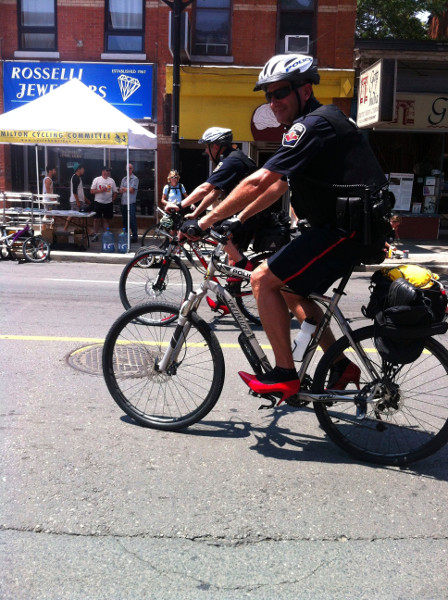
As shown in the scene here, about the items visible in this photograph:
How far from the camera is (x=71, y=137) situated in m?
12.3

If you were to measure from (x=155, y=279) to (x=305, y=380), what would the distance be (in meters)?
3.27

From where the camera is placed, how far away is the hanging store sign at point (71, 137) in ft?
40.2

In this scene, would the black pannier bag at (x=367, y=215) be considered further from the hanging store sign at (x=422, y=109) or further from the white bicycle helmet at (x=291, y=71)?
the hanging store sign at (x=422, y=109)

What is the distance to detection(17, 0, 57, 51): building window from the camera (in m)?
17.0

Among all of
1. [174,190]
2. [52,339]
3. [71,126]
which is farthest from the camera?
[174,190]

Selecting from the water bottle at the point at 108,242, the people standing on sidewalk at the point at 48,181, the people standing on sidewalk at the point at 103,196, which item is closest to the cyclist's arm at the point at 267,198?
the water bottle at the point at 108,242

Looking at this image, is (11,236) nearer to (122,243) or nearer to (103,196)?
(122,243)

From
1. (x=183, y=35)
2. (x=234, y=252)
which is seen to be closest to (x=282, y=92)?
(x=234, y=252)

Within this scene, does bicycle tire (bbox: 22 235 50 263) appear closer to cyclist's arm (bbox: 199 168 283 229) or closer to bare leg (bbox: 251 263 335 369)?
cyclist's arm (bbox: 199 168 283 229)

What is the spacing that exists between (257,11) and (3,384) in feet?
48.8

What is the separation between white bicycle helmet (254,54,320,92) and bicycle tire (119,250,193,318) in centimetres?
297

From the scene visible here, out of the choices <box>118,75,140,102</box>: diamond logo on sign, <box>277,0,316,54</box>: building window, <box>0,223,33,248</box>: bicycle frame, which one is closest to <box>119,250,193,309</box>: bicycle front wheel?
<box>0,223,33,248</box>: bicycle frame

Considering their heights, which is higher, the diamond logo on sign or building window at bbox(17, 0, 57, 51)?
building window at bbox(17, 0, 57, 51)

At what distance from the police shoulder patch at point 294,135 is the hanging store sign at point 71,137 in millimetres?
9708
